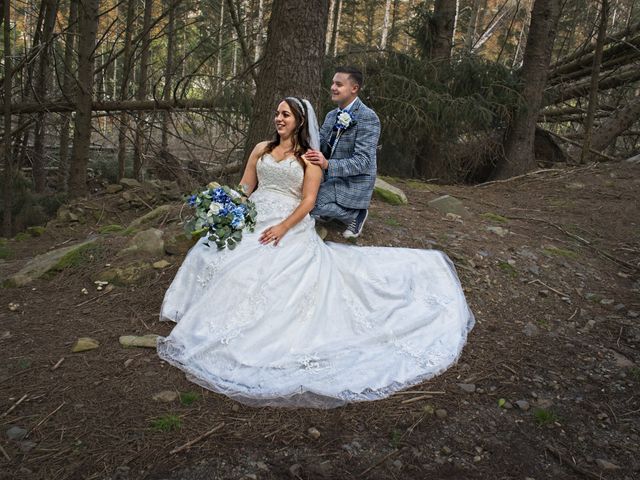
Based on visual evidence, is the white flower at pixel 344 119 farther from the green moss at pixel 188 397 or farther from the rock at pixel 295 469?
Result: the rock at pixel 295 469

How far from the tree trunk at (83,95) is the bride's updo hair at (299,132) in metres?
4.64

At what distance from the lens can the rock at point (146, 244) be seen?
4.75 m

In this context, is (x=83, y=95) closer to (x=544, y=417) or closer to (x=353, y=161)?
(x=353, y=161)

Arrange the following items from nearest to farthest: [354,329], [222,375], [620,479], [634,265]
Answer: [620,479], [222,375], [354,329], [634,265]

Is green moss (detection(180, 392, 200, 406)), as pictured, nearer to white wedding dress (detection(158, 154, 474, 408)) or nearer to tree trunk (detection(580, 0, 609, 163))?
Result: white wedding dress (detection(158, 154, 474, 408))

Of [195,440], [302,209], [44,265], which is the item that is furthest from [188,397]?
[44,265]

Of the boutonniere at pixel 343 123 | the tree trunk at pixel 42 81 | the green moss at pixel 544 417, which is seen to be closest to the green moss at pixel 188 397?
the green moss at pixel 544 417

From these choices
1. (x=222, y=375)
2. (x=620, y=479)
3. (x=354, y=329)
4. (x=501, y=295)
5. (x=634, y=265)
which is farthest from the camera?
(x=634, y=265)

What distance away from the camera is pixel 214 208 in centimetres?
371

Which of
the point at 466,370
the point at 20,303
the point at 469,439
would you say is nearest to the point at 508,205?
the point at 466,370

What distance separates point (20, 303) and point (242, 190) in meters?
2.11

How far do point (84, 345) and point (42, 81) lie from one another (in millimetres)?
7214

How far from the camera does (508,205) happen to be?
297 inches

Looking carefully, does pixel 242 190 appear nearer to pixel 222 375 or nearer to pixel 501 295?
pixel 222 375
